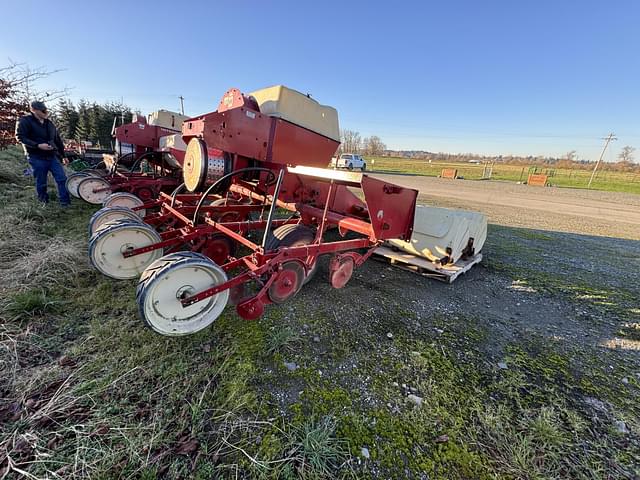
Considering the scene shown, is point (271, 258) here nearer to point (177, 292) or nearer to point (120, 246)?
point (177, 292)

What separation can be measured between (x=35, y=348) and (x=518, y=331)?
4473mm

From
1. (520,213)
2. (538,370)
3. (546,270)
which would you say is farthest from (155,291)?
(520,213)

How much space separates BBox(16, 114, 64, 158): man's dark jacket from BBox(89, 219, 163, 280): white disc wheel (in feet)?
14.0

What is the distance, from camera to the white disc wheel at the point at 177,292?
1.88 meters

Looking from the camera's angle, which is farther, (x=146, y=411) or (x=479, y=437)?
(x=479, y=437)

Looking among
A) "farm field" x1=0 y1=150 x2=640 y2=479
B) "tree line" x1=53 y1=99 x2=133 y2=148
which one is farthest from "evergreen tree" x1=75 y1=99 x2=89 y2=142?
"farm field" x1=0 y1=150 x2=640 y2=479

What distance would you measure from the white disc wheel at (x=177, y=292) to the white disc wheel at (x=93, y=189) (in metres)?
4.65

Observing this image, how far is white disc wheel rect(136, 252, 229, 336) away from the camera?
1877 mm

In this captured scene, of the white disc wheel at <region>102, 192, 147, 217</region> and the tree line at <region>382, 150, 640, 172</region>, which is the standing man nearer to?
the white disc wheel at <region>102, 192, 147, 217</region>

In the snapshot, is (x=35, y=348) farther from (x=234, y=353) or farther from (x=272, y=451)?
(x=272, y=451)

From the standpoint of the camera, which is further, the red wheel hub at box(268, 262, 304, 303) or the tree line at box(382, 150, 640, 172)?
the tree line at box(382, 150, 640, 172)

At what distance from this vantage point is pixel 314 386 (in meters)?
2.03

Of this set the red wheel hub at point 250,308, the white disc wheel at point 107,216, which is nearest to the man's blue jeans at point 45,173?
the white disc wheel at point 107,216

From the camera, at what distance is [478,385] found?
2.19 m
